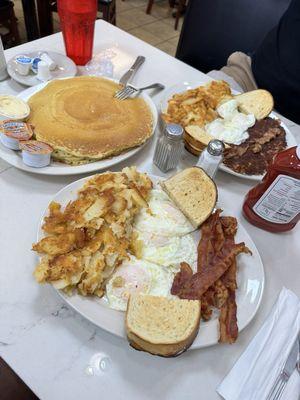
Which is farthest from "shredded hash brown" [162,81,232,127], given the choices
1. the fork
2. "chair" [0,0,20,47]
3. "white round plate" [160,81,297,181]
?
A: "chair" [0,0,20,47]

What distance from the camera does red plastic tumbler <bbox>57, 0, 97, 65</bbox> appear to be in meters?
1.39

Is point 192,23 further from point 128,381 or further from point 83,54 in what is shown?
point 128,381

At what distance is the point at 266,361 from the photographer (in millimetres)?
788

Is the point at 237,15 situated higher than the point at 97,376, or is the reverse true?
the point at 237,15

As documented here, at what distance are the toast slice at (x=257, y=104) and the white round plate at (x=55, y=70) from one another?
2.43 feet

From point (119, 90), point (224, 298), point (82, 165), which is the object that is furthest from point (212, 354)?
point (119, 90)

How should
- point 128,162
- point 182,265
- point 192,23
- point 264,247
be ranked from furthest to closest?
1. point 192,23
2. point 128,162
3. point 264,247
4. point 182,265

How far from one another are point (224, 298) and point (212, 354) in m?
0.13

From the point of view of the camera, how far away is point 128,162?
1.20 metres

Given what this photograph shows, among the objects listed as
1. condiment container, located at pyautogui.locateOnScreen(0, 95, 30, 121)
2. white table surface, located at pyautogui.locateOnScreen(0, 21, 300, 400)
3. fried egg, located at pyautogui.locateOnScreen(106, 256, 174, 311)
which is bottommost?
white table surface, located at pyautogui.locateOnScreen(0, 21, 300, 400)

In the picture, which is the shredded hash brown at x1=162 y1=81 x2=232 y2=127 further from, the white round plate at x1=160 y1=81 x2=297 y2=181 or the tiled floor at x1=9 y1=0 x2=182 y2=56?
the tiled floor at x1=9 y1=0 x2=182 y2=56

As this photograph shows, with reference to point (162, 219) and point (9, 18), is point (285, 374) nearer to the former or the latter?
point (162, 219)

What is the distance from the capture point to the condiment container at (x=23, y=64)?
135 centimetres

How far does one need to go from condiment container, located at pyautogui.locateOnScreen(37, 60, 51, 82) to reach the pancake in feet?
0.37
